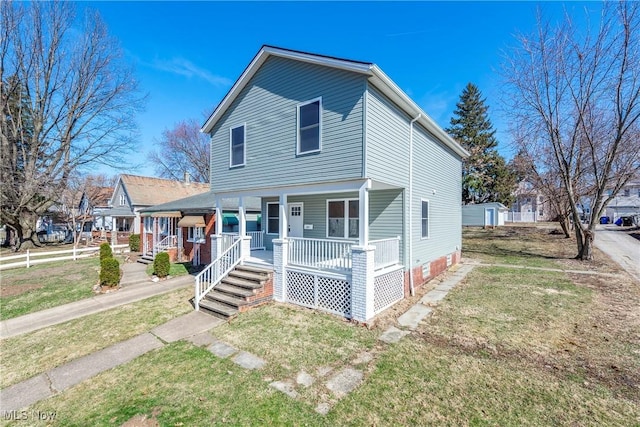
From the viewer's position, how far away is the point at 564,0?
12.5 m

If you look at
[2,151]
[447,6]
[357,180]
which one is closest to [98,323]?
[357,180]

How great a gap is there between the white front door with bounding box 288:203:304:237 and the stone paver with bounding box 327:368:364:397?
6.79m

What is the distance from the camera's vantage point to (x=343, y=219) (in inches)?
390

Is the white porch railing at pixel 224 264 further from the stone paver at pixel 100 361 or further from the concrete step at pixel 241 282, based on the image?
the stone paver at pixel 100 361

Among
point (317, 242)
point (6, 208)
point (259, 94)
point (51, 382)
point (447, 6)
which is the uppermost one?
point (447, 6)

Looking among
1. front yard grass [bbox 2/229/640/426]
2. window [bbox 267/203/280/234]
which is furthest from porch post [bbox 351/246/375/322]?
window [bbox 267/203/280/234]

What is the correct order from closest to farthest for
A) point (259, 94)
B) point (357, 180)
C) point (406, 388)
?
point (406, 388) < point (357, 180) < point (259, 94)

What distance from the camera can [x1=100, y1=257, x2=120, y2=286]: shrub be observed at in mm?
10477

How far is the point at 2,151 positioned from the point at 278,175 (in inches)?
1004

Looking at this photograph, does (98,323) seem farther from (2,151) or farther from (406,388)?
(2,151)

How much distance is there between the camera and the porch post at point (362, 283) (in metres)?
6.77

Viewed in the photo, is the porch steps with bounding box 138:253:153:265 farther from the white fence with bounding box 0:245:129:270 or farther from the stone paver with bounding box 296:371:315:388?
the stone paver with bounding box 296:371:315:388

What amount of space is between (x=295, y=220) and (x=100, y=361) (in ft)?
23.7

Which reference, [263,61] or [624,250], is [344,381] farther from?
[624,250]
